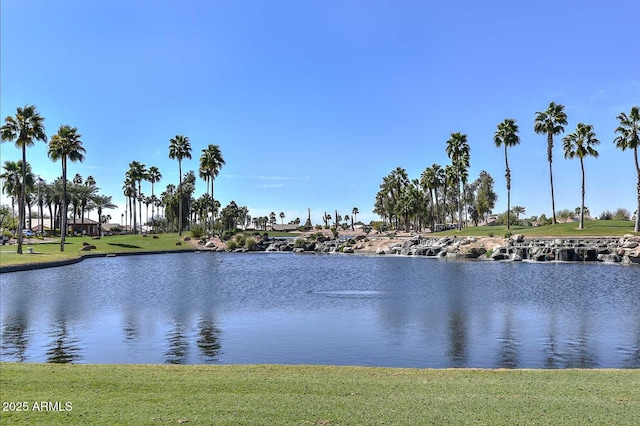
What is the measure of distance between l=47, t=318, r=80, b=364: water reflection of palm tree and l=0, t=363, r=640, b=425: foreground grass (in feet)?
9.53

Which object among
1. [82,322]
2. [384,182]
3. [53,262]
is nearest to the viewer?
[82,322]

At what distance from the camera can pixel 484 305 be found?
26141 mm

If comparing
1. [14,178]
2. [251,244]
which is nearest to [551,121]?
[251,244]

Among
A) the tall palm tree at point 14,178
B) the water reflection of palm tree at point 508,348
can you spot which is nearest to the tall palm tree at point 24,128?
the tall palm tree at point 14,178

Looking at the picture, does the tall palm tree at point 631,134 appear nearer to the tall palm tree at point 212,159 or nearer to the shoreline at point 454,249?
the shoreline at point 454,249

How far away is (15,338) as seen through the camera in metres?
18.6

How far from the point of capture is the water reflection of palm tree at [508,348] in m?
14.7

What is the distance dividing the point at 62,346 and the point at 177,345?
3.90 metres

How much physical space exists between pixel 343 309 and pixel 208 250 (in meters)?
67.3

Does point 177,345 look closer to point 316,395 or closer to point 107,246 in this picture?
point 316,395

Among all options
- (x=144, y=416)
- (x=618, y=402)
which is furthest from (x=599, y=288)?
(x=144, y=416)

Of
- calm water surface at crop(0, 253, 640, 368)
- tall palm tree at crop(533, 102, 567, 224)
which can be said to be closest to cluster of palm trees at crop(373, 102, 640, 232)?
tall palm tree at crop(533, 102, 567, 224)

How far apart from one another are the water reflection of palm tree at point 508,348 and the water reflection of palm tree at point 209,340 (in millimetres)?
8626

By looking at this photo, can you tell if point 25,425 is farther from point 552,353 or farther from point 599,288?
point 599,288
